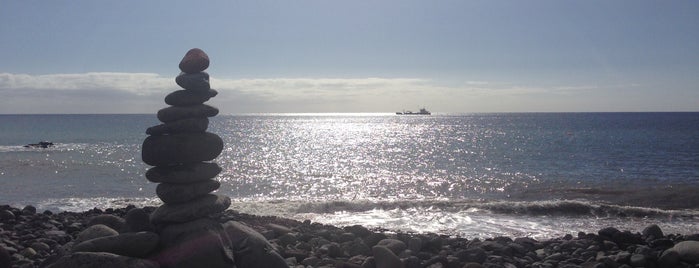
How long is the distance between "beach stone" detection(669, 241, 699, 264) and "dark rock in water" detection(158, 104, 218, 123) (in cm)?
1075

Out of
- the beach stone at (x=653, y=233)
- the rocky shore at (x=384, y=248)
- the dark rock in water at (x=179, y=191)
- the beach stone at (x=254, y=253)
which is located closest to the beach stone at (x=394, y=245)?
the rocky shore at (x=384, y=248)

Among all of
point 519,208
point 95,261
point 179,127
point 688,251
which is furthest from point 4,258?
point 519,208

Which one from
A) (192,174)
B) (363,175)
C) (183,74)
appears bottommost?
(363,175)

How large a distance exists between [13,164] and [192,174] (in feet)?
124

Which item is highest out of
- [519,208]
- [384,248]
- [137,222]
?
[137,222]

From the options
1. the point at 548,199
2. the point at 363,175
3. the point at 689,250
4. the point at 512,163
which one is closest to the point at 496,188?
the point at 548,199

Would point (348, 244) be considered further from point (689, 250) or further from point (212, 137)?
point (689, 250)

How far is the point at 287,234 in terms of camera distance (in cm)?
1555

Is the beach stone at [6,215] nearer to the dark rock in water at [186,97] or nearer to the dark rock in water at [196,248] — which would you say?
the dark rock in water at [196,248]

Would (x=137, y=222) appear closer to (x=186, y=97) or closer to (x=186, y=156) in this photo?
(x=186, y=156)

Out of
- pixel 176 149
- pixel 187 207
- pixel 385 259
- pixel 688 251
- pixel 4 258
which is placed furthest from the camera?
pixel 688 251

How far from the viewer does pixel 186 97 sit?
12.1 metres

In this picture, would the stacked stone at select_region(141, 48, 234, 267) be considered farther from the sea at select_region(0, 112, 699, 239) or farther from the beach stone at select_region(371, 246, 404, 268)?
the sea at select_region(0, 112, 699, 239)

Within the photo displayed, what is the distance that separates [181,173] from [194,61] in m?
2.27
